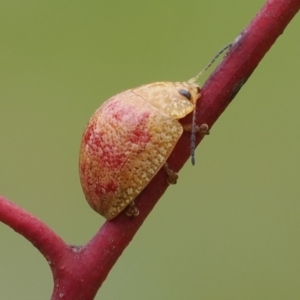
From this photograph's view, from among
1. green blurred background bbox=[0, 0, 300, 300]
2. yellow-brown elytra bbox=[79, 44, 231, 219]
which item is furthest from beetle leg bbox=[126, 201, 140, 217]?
green blurred background bbox=[0, 0, 300, 300]

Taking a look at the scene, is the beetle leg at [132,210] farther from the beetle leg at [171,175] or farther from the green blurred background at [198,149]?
the green blurred background at [198,149]

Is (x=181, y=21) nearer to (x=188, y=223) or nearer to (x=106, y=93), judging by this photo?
(x=106, y=93)

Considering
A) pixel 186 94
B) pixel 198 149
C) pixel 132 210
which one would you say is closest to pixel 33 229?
pixel 132 210

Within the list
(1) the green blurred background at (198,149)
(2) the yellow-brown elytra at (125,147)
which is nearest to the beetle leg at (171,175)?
(2) the yellow-brown elytra at (125,147)

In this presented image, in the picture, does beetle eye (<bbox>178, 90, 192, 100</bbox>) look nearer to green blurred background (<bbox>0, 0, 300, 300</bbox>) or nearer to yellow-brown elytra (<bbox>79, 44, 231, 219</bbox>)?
yellow-brown elytra (<bbox>79, 44, 231, 219</bbox>)

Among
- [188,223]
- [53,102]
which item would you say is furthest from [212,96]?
[53,102]
